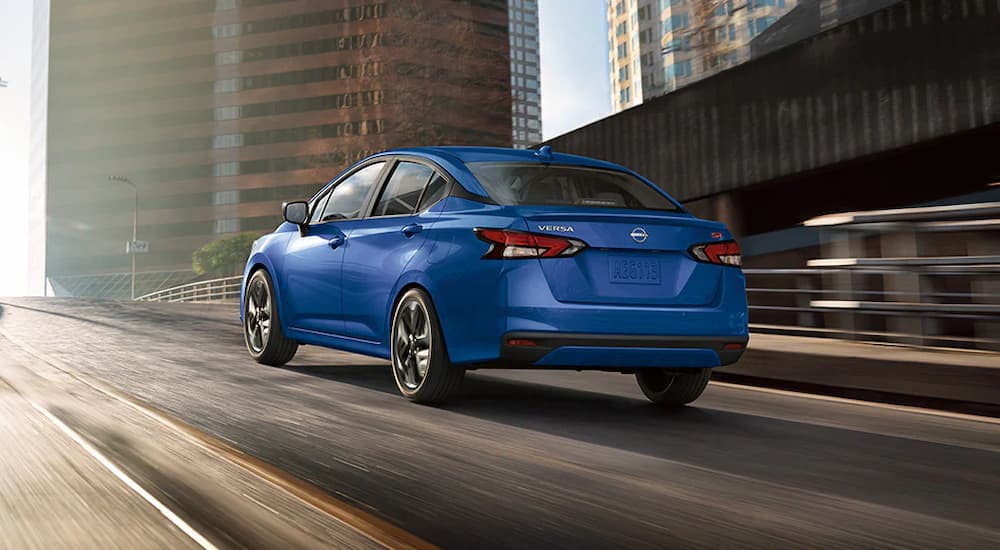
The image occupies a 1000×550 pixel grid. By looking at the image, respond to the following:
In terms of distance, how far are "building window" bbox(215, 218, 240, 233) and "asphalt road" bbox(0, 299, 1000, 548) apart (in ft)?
382

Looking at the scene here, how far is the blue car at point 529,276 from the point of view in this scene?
5359mm

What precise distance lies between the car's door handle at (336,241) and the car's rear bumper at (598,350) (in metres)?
2.08

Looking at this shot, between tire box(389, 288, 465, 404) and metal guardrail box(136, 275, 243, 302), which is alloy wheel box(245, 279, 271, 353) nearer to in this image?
tire box(389, 288, 465, 404)

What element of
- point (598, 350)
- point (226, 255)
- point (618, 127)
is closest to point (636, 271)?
point (598, 350)

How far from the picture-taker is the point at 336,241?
7.24 meters

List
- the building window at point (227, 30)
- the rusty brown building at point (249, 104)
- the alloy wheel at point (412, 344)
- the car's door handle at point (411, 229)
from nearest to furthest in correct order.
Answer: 1. the alloy wheel at point (412, 344)
2. the car's door handle at point (411, 229)
3. the rusty brown building at point (249, 104)
4. the building window at point (227, 30)

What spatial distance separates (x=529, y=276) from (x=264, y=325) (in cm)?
385

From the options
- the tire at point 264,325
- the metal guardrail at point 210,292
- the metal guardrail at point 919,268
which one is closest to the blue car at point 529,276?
the tire at point 264,325

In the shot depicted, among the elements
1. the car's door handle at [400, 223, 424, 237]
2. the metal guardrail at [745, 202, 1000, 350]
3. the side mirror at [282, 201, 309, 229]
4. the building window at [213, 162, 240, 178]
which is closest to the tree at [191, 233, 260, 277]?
the building window at [213, 162, 240, 178]

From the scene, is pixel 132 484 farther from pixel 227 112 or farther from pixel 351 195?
pixel 227 112

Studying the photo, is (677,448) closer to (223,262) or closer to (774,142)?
(774,142)

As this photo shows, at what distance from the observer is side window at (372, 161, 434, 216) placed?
6609 mm

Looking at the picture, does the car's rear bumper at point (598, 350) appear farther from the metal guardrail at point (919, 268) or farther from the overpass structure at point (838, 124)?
the overpass structure at point (838, 124)

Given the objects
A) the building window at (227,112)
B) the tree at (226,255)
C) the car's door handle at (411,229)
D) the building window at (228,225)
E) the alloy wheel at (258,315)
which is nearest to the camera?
the car's door handle at (411,229)
